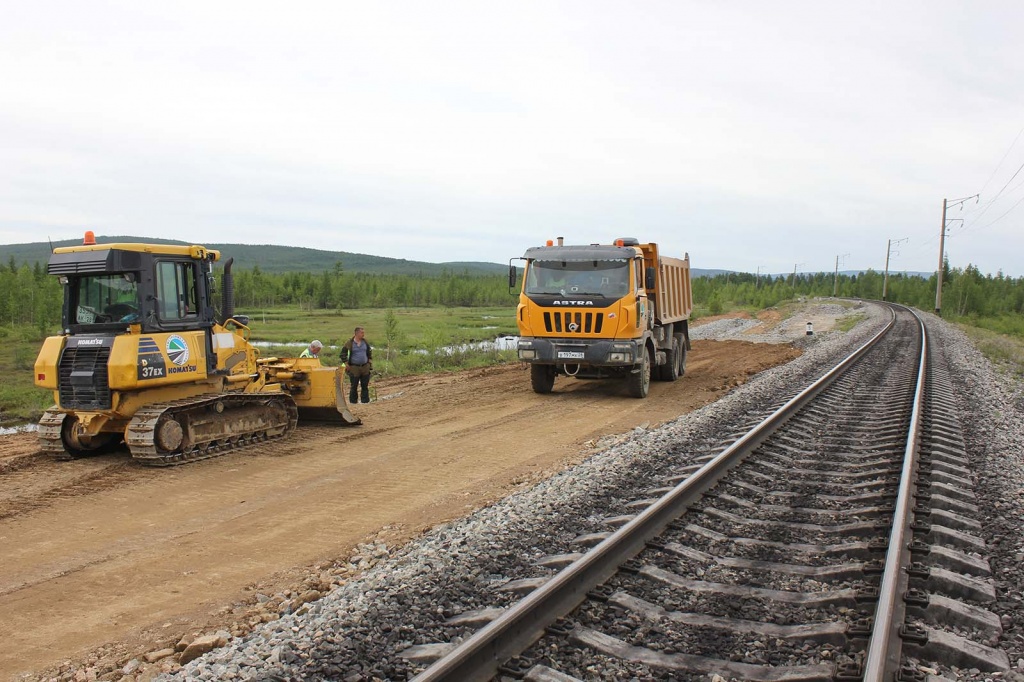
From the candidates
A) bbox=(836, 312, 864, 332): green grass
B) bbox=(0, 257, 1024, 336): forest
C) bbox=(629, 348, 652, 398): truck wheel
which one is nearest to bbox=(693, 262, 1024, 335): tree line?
bbox=(0, 257, 1024, 336): forest

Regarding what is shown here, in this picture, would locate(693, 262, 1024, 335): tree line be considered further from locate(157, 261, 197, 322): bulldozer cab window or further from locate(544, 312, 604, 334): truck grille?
locate(157, 261, 197, 322): bulldozer cab window

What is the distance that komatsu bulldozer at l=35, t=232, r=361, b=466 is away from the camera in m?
9.44

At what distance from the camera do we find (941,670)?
13.3 feet

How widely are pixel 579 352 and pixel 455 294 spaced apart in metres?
109

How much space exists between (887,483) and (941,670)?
3964 millimetres

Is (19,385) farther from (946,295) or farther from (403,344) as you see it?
(946,295)

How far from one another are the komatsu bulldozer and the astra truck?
21.0 ft

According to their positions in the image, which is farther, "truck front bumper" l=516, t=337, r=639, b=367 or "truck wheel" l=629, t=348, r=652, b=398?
"truck wheel" l=629, t=348, r=652, b=398

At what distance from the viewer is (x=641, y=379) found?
15.8 meters

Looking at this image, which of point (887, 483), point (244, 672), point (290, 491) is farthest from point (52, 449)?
point (887, 483)

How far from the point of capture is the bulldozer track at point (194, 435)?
9.39 m

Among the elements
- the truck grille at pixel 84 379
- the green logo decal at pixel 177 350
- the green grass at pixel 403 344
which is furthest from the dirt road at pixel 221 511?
the green grass at pixel 403 344

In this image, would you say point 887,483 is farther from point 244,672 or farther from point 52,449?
point 52,449

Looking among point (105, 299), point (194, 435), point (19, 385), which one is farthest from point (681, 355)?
point (19, 385)
